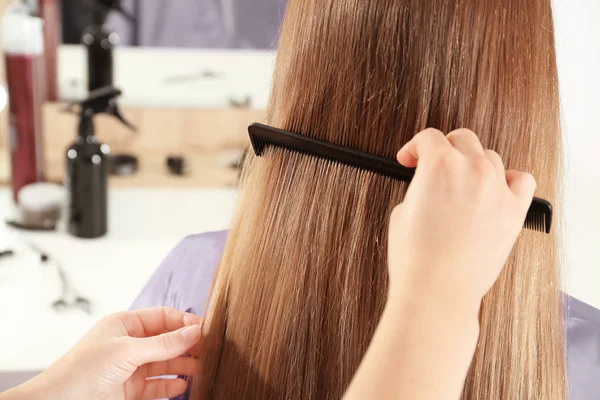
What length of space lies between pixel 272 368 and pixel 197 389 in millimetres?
103

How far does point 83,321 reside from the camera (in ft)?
3.19

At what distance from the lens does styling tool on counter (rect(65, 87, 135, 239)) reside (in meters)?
1.19

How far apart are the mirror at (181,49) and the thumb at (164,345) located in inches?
37.3

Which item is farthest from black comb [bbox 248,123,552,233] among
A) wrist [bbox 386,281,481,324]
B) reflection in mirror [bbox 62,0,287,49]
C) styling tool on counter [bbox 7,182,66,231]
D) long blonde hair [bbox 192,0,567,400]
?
reflection in mirror [bbox 62,0,287,49]

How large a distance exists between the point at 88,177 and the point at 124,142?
373 millimetres

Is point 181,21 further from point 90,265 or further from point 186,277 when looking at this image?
point 186,277

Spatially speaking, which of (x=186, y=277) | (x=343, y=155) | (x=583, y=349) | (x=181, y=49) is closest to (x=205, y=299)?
(x=186, y=277)

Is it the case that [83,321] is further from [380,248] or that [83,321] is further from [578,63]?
[578,63]

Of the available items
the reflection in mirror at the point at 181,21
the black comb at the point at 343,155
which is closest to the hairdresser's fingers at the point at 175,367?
the black comb at the point at 343,155

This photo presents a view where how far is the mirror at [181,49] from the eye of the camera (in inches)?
58.7

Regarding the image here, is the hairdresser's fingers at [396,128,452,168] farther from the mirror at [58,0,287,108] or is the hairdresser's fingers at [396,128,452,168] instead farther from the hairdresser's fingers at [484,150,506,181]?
the mirror at [58,0,287,108]

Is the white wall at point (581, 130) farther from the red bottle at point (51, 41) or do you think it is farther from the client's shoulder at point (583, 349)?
the red bottle at point (51, 41)

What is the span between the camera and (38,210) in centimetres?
128

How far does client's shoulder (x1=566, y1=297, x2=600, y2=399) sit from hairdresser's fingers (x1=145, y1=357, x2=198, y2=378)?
467mm
